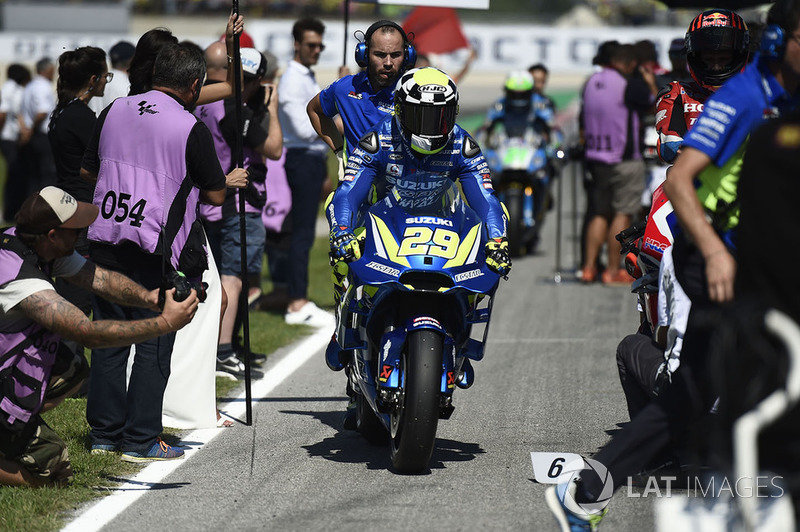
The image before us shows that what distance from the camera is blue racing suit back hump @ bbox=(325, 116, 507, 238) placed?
6.59 m

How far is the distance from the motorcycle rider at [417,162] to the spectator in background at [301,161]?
4.39 metres

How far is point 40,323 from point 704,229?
2.85 metres

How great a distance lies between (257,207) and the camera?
9.42 meters

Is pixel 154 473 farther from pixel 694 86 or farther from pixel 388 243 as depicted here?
pixel 694 86

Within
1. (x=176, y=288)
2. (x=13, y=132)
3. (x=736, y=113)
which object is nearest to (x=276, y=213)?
(x=176, y=288)

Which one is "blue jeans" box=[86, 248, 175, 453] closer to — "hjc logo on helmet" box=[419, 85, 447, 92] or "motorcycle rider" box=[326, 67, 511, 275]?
"motorcycle rider" box=[326, 67, 511, 275]

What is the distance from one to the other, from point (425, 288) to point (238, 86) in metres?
2.00

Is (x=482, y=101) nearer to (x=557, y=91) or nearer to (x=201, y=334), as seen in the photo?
(x=557, y=91)

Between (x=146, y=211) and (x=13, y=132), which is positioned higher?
(x=146, y=211)

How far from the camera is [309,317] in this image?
11281mm

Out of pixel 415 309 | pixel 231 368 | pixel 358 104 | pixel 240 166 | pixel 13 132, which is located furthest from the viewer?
pixel 13 132

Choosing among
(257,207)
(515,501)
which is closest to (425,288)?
(515,501)

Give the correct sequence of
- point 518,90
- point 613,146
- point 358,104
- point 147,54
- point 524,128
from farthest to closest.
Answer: point 524,128, point 518,90, point 613,146, point 358,104, point 147,54

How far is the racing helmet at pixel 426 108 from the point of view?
636 cm
